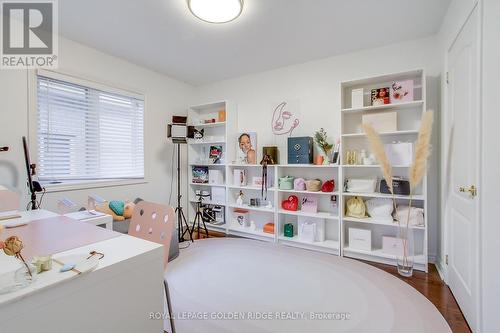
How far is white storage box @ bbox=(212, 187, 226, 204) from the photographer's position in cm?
362

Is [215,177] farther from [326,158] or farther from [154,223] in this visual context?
[154,223]

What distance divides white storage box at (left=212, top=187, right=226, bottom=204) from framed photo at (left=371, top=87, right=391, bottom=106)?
2.31 meters

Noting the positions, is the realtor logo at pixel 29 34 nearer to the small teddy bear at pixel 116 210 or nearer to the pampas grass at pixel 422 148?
the small teddy bear at pixel 116 210

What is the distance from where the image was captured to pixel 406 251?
2426mm

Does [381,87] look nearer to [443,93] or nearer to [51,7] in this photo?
[443,93]

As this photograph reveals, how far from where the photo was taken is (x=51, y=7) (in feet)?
6.91

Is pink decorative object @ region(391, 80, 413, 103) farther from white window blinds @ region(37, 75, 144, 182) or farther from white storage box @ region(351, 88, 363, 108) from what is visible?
white window blinds @ region(37, 75, 144, 182)

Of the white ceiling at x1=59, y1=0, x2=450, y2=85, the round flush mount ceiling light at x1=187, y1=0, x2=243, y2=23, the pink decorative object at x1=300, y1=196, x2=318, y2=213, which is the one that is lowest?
the pink decorative object at x1=300, y1=196, x2=318, y2=213

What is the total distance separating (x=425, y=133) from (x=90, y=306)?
8.15 feet

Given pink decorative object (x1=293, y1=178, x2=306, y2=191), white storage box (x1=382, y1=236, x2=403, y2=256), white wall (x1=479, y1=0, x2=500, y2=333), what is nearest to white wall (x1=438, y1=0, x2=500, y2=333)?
white wall (x1=479, y1=0, x2=500, y2=333)

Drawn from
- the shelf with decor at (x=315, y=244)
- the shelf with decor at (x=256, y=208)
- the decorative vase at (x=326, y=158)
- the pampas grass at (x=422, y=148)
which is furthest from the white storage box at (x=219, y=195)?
the pampas grass at (x=422, y=148)

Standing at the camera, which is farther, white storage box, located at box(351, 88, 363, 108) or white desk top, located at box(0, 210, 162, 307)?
white storage box, located at box(351, 88, 363, 108)

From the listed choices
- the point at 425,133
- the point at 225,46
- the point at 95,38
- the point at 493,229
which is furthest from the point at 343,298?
the point at 95,38

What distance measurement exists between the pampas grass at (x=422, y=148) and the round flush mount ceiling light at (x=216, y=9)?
183 cm
